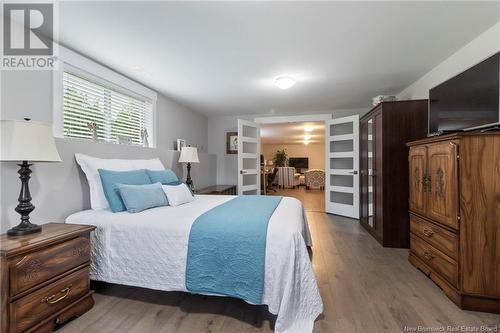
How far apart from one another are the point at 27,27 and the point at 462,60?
417 cm

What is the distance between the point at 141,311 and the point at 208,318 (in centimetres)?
52

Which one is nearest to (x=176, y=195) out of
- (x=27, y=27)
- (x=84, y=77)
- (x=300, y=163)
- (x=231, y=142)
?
(x=84, y=77)

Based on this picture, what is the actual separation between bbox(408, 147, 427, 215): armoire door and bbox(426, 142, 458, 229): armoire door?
0.28ft

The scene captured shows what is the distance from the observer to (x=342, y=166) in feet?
16.0

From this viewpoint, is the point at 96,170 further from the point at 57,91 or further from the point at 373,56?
the point at 373,56

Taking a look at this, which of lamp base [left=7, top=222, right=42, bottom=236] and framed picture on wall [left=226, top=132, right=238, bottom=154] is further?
framed picture on wall [left=226, top=132, right=238, bottom=154]

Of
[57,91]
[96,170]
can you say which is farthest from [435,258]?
[57,91]

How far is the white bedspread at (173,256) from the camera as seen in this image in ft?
4.79

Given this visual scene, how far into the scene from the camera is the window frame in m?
2.19

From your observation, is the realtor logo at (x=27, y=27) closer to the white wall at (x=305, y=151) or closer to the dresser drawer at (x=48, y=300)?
the dresser drawer at (x=48, y=300)

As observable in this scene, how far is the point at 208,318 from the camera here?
5.31 feet

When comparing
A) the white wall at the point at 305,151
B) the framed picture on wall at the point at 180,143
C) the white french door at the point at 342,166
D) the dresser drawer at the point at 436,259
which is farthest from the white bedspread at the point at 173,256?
the white wall at the point at 305,151

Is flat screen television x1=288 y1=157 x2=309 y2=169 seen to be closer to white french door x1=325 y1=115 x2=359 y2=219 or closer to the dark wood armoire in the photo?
white french door x1=325 y1=115 x2=359 y2=219

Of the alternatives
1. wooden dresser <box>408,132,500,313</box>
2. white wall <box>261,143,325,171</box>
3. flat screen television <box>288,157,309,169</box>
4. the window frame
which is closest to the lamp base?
the window frame
